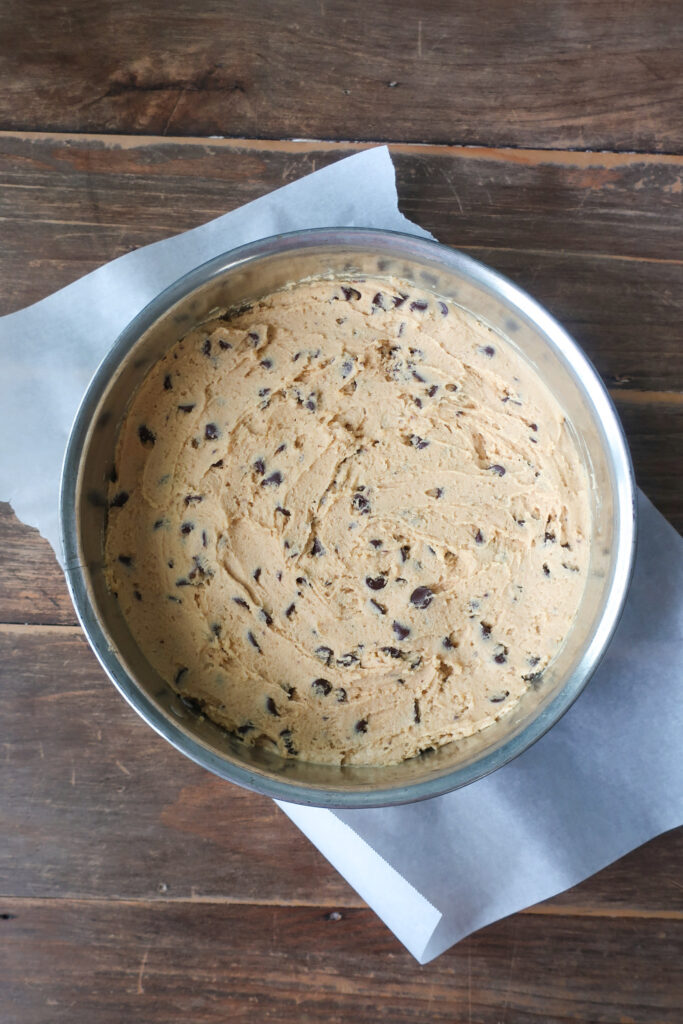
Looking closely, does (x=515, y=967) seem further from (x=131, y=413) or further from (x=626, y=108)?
(x=626, y=108)

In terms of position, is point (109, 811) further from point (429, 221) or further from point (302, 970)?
point (429, 221)

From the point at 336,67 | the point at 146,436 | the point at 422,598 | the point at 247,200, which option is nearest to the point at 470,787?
the point at 422,598

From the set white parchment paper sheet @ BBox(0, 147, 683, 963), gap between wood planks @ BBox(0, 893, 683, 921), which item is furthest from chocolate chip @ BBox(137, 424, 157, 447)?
gap between wood planks @ BBox(0, 893, 683, 921)

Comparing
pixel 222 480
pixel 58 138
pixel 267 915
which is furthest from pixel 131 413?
pixel 267 915

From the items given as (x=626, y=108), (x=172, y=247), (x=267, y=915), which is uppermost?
(x=626, y=108)

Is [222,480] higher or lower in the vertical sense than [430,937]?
higher

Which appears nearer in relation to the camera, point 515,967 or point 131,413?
point 131,413
